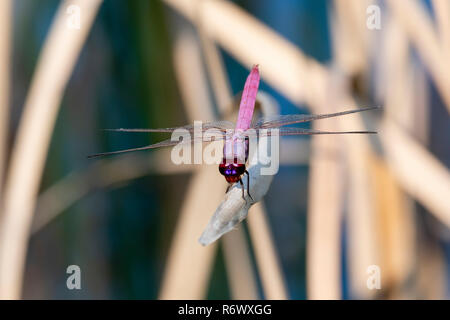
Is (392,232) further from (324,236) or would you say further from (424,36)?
(424,36)

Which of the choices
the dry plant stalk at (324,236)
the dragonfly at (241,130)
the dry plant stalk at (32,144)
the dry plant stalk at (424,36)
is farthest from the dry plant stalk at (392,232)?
the dry plant stalk at (32,144)

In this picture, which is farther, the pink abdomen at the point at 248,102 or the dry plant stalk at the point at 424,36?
the dry plant stalk at the point at 424,36

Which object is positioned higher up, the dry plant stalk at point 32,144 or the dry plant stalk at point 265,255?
the dry plant stalk at point 32,144

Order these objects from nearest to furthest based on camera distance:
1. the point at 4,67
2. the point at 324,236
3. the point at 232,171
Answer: the point at 232,171, the point at 324,236, the point at 4,67

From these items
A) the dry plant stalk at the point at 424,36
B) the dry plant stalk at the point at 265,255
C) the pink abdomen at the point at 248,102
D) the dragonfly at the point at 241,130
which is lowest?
the dry plant stalk at the point at 265,255

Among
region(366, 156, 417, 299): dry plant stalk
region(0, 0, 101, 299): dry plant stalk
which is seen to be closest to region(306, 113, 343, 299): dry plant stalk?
region(366, 156, 417, 299): dry plant stalk

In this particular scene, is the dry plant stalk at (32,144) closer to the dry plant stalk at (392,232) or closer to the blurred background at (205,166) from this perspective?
the blurred background at (205,166)

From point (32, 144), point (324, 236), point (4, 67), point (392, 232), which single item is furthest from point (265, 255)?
point (4, 67)

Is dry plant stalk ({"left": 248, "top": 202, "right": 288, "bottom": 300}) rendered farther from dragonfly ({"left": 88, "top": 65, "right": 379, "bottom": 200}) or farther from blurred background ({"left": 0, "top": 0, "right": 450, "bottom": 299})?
dragonfly ({"left": 88, "top": 65, "right": 379, "bottom": 200})
